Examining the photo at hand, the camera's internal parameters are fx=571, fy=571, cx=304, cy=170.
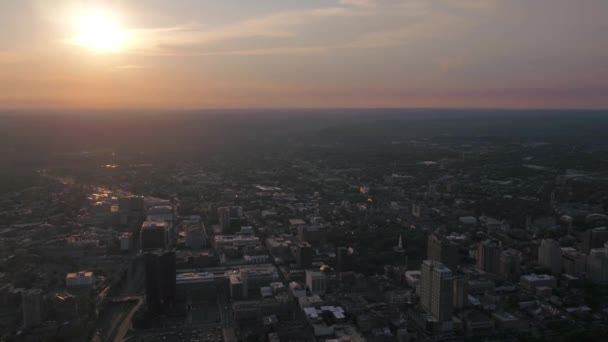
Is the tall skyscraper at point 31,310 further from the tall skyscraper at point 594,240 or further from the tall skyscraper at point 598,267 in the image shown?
the tall skyscraper at point 594,240

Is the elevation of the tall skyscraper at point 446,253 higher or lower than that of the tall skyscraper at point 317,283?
higher

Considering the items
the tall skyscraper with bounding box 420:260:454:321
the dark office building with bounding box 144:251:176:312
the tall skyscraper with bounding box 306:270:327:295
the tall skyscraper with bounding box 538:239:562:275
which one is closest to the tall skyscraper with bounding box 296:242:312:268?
the tall skyscraper with bounding box 306:270:327:295

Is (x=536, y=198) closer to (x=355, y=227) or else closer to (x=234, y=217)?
(x=355, y=227)

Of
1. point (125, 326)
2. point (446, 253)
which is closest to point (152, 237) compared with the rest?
point (125, 326)

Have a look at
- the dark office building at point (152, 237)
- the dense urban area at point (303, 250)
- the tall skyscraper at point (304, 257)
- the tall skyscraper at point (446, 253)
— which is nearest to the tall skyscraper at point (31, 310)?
the dense urban area at point (303, 250)

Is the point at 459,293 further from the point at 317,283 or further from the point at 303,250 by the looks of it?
the point at 303,250

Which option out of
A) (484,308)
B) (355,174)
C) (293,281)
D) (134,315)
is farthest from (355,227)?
(355,174)
